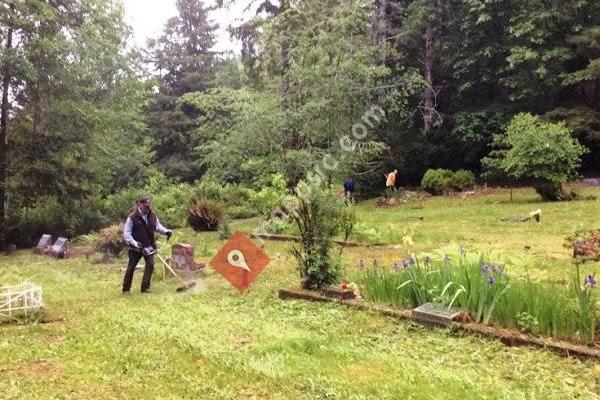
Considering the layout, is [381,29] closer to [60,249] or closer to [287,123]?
[287,123]

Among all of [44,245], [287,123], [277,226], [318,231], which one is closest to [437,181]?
[287,123]

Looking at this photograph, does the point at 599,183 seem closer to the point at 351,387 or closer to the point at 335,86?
the point at 335,86

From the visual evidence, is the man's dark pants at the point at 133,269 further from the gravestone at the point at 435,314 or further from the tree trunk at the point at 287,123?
the tree trunk at the point at 287,123

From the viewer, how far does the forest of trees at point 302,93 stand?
59.6ft

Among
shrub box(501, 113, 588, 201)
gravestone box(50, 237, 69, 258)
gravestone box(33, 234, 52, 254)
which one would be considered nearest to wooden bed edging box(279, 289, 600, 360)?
gravestone box(50, 237, 69, 258)

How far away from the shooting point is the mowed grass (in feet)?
14.7

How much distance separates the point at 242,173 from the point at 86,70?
7732 millimetres

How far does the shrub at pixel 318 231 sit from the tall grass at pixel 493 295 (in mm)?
577

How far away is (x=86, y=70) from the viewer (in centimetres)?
2002

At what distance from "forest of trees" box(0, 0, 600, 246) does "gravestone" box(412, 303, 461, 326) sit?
11468 mm

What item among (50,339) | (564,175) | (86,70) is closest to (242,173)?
(86,70)

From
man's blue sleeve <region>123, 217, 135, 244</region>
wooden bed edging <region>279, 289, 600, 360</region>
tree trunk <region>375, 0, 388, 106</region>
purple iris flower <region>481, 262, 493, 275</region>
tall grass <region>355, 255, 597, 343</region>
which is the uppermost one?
tree trunk <region>375, 0, 388, 106</region>

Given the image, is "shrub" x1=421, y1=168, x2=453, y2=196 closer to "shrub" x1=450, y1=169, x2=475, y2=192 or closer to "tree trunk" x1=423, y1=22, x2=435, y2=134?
"shrub" x1=450, y1=169, x2=475, y2=192

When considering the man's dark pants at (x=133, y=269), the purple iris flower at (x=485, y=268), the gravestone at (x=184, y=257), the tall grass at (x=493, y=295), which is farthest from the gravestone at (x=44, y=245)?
the purple iris flower at (x=485, y=268)
